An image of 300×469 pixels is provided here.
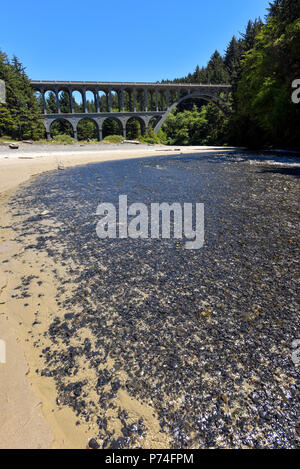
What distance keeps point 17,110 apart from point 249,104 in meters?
38.9

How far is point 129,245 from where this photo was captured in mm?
5172

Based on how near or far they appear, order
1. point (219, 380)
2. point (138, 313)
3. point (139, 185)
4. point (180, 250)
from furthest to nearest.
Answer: point (139, 185)
point (180, 250)
point (138, 313)
point (219, 380)

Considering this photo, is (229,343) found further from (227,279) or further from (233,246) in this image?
(233,246)

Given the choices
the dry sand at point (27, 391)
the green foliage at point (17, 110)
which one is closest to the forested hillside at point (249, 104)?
the green foliage at point (17, 110)

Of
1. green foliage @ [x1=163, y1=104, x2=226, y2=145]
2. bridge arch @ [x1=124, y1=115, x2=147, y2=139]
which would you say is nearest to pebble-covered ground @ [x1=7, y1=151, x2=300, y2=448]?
green foliage @ [x1=163, y1=104, x2=226, y2=145]

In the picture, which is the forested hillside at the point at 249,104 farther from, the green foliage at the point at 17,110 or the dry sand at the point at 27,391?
the dry sand at the point at 27,391

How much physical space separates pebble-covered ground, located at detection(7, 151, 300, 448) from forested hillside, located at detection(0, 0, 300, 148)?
986 inches

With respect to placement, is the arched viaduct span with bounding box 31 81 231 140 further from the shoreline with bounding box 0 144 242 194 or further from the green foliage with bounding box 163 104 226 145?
the shoreline with bounding box 0 144 242 194

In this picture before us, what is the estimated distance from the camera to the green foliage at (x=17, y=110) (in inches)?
1551

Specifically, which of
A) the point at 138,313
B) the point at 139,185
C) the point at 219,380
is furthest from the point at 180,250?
the point at 139,185

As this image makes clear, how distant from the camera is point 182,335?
105 inches

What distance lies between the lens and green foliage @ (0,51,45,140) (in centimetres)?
3941

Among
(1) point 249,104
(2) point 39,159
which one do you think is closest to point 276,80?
(1) point 249,104
